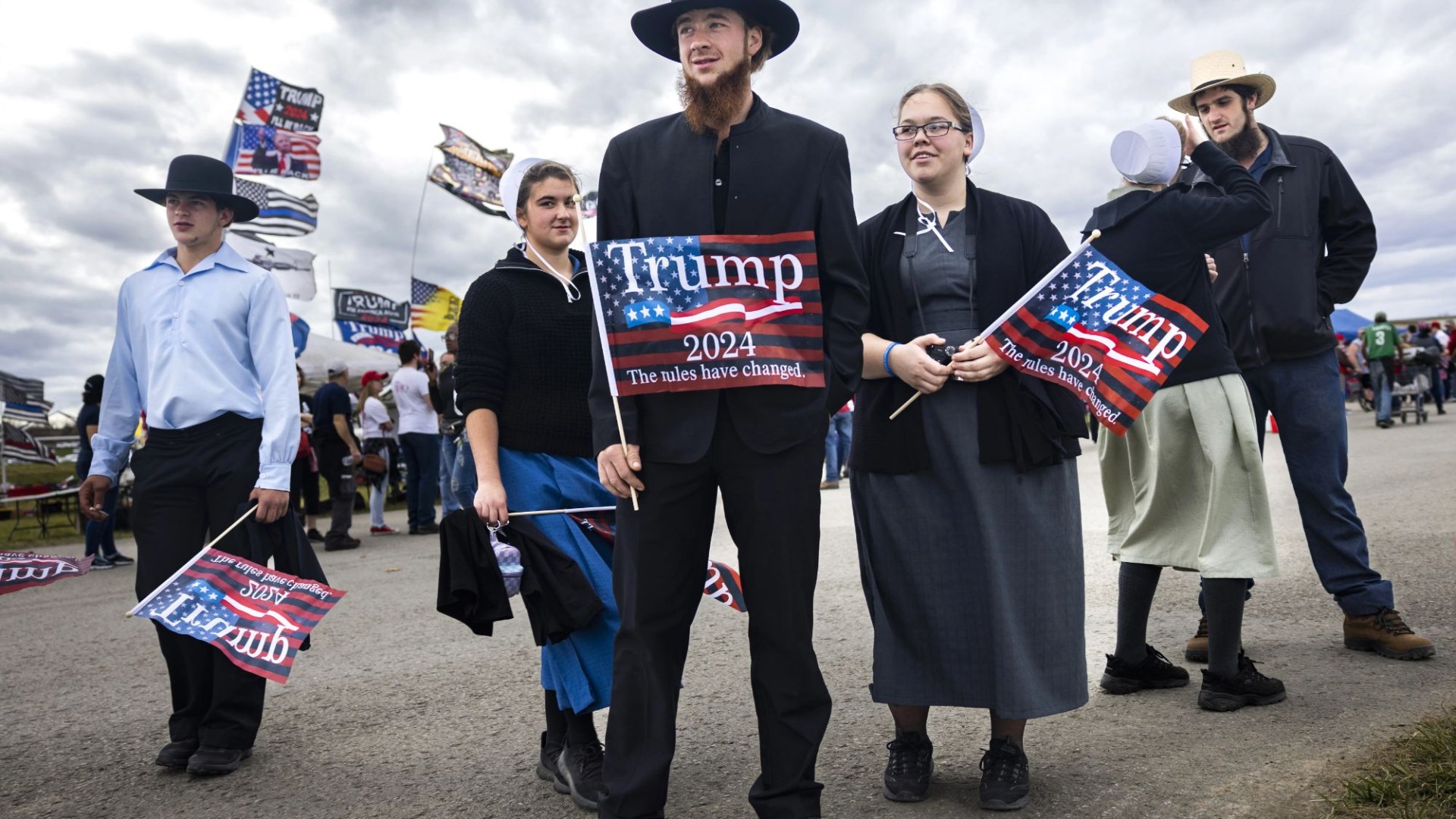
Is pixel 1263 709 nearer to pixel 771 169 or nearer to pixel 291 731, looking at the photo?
pixel 771 169

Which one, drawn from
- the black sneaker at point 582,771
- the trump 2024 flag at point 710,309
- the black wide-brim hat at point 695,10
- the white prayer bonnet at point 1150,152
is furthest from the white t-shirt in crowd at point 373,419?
the trump 2024 flag at point 710,309

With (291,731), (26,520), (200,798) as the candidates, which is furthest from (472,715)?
(26,520)

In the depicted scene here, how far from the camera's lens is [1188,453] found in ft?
13.8

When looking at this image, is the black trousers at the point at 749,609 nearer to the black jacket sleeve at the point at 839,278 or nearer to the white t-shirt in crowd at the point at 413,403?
the black jacket sleeve at the point at 839,278

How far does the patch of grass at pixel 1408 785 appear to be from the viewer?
2695 mm

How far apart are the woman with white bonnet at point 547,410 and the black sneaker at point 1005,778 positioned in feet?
3.85

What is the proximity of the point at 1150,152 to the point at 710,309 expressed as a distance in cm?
188

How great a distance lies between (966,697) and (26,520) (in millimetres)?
20010

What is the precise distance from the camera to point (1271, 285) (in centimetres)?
460

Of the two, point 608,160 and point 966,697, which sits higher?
point 608,160

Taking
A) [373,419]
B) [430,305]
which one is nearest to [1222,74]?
[373,419]

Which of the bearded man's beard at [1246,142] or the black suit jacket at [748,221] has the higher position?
the bearded man's beard at [1246,142]

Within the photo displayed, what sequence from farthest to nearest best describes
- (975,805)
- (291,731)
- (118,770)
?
(291,731) < (118,770) < (975,805)

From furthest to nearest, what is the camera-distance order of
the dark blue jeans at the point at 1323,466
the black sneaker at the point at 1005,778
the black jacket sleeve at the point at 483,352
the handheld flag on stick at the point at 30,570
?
1. the dark blue jeans at the point at 1323,466
2. the black jacket sleeve at the point at 483,352
3. the handheld flag on stick at the point at 30,570
4. the black sneaker at the point at 1005,778
